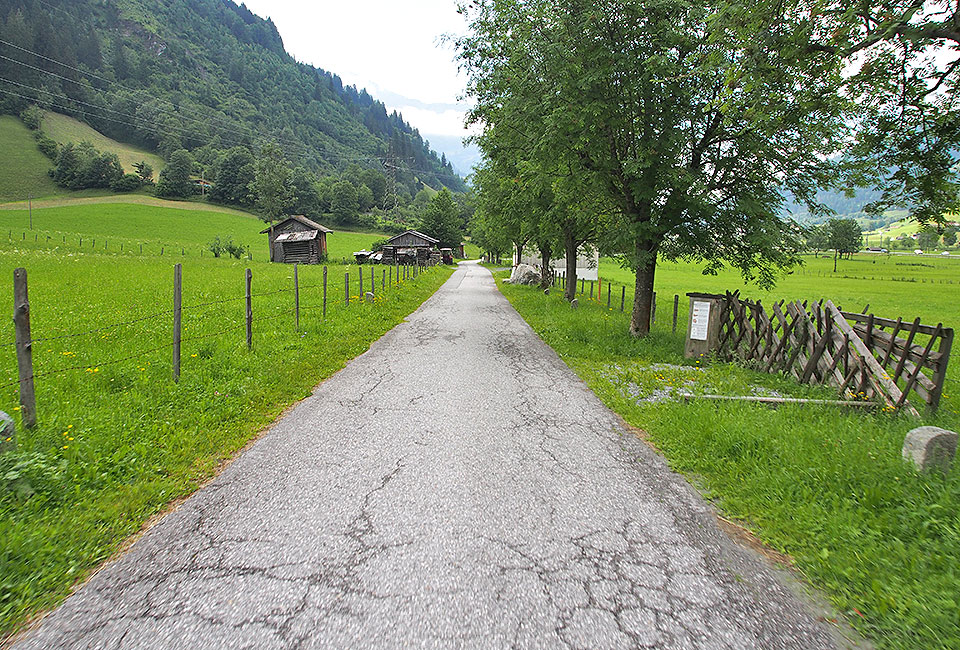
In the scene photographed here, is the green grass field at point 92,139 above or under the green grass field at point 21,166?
above

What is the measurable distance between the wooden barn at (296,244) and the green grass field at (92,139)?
2658 inches

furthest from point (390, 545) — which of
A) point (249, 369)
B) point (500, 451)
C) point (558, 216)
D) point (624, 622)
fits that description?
point (558, 216)

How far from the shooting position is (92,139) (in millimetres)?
105750

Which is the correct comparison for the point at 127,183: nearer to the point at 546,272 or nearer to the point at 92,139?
the point at 92,139

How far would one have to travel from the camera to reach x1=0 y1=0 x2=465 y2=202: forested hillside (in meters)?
110

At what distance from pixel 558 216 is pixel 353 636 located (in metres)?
16.5

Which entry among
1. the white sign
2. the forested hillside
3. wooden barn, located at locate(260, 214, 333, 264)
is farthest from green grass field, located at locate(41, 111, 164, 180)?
the white sign

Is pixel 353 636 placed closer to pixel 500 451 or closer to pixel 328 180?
pixel 500 451

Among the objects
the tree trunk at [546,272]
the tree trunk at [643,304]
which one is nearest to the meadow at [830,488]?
the tree trunk at [643,304]

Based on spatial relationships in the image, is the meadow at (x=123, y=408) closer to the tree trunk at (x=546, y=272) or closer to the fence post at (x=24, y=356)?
the fence post at (x=24, y=356)

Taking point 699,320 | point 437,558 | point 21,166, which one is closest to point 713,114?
point 699,320

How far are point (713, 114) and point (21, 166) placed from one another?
11550 cm

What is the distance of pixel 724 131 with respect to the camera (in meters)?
9.80

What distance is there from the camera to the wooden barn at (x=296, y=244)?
167 ft
